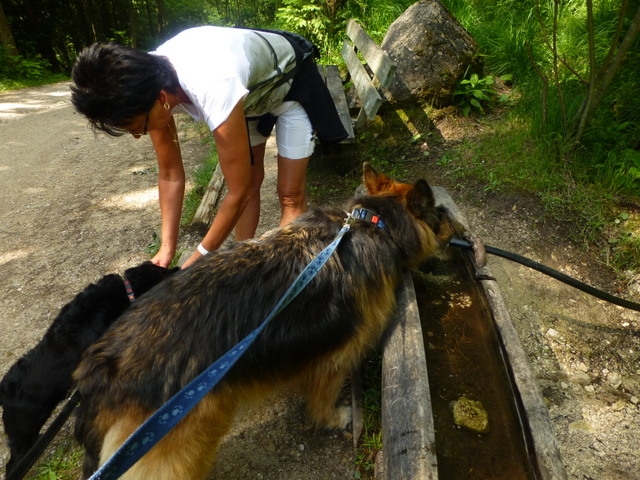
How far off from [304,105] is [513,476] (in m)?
2.58

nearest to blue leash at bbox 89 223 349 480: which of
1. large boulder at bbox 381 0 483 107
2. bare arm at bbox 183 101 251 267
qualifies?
bare arm at bbox 183 101 251 267

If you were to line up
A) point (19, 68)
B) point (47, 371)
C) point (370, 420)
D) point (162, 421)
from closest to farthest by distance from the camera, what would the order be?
point (162, 421), point (47, 371), point (370, 420), point (19, 68)

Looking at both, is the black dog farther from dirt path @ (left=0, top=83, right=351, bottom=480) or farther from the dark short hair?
the dark short hair

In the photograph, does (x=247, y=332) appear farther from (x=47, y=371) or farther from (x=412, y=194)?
(x=412, y=194)

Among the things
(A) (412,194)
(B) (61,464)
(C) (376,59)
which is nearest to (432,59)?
(C) (376,59)

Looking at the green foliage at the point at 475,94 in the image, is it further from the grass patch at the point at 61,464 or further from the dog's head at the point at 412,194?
the grass patch at the point at 61,464

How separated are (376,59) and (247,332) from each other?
4098 mm

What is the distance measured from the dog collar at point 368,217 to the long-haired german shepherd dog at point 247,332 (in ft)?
0.04

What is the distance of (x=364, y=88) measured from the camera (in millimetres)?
4762

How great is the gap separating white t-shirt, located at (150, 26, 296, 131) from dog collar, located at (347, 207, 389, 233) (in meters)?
0.93

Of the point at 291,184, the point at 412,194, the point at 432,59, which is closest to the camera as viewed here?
the point at 412,194

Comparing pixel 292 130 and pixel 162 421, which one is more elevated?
pixel 292 130

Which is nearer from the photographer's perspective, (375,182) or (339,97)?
(375,182)

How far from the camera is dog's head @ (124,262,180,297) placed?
2445 mm
